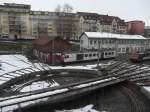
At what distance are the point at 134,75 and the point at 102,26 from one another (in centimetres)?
4435

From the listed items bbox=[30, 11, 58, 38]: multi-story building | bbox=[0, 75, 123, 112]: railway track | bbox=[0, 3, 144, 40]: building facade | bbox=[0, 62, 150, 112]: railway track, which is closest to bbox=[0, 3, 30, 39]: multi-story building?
bbox=[0, 3, 144, 40]: building facade

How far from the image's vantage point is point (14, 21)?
56.2 m

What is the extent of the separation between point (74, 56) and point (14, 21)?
118 ft

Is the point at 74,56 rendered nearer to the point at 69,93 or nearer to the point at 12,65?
the point at 12,65

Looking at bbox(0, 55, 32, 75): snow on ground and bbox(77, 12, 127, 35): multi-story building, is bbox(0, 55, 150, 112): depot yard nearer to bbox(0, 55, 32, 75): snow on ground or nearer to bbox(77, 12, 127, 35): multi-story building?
bbox(0, 55, 32, 75): snow on ground

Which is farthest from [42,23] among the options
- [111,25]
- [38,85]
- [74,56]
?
[38,85]

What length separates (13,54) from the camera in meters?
33.8

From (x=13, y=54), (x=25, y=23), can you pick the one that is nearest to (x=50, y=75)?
(x=13, y=54)

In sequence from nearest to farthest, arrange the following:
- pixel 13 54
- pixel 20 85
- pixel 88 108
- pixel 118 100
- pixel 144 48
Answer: pixel 88 108, pixel 118 100, pixel 20 85, pixel 13 54, pixel 144 48

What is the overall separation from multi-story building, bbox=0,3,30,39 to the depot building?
86.5 feet

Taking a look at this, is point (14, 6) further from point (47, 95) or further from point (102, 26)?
point (47, 95)

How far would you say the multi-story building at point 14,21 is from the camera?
2163 inches

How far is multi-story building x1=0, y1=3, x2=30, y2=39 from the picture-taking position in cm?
5494

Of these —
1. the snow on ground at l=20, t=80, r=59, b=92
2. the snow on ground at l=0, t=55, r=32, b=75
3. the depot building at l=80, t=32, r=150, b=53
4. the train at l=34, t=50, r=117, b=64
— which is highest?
the depot building at l=80, t=32, r=150, b=53
